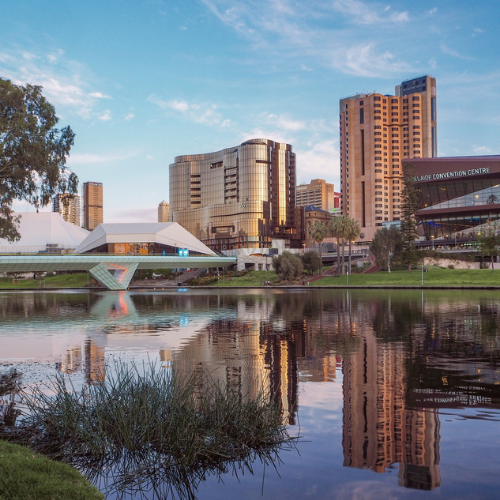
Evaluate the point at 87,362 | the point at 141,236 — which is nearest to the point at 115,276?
the point at 141,236

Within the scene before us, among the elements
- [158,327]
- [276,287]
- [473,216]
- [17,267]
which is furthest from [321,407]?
[473,216]

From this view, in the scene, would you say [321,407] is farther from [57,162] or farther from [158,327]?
[158,327]

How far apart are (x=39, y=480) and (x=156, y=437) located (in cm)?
285

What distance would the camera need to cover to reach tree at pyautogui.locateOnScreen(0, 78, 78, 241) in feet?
71.5

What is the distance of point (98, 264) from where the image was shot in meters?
104

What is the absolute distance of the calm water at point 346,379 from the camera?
8914 millimetres

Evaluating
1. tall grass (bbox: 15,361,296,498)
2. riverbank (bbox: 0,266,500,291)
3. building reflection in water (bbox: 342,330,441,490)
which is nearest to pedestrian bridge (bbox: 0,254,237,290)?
riverbank (bbox: 0,266,500,291)

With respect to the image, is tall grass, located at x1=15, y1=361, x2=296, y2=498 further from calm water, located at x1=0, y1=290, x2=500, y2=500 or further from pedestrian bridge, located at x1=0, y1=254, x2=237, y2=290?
pedestrian bridge, located at x1=0, y1=254, x2=237, y2=290

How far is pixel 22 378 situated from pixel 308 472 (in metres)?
11.0

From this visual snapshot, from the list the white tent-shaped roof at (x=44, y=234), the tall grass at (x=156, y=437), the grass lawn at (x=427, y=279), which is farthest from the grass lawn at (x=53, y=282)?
the tall grass at (x=156, y=437)

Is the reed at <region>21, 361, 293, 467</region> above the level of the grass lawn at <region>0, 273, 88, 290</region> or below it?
above

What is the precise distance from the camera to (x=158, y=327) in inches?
1257

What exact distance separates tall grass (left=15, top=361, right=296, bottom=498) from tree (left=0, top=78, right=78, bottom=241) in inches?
562

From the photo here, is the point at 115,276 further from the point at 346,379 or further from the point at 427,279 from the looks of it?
the point at 346,379
